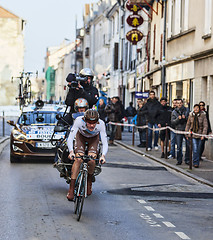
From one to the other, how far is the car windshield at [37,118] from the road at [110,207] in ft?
8.43

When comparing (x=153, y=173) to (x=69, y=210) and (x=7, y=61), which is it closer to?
(x=69, y=210)

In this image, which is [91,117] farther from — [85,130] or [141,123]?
[141,123]

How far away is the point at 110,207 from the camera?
10.3 meters

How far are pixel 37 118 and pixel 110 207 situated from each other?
8.78 metres

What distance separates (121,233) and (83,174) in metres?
1.43

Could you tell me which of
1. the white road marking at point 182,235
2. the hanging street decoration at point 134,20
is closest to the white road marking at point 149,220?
the white road marking at point 182,235

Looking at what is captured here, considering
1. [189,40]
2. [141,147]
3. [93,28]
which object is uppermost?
[93,28]

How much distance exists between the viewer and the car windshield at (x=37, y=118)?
18.6 meters

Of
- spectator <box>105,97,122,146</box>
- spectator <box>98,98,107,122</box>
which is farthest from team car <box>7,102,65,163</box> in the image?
spectator <box>105,97,122,146</box>

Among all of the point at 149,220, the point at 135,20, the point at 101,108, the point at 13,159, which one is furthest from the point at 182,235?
the point at 135,20

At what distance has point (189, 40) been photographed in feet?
84.7

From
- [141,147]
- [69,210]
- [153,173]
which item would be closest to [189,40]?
[141,147]

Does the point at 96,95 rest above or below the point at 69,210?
above

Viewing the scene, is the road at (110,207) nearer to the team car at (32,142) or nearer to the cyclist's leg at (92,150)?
the cyclist's leg at (92,150)
